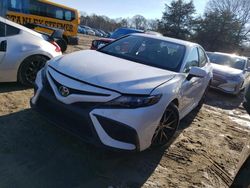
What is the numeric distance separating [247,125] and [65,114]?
456 cm

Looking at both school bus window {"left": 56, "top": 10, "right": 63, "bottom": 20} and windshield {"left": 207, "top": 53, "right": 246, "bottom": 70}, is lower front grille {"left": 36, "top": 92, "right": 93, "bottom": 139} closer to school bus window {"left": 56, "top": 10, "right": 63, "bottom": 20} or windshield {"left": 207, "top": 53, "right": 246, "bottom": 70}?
windshield {"left": 207, "top": 53, "right": 246, "bottom": 70}

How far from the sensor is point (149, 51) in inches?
173

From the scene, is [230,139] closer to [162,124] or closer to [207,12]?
[162,124]

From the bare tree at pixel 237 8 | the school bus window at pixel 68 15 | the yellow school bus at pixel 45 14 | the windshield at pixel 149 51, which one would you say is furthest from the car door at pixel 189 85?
the bare tree at pixel 237 8

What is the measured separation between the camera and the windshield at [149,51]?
4117mm

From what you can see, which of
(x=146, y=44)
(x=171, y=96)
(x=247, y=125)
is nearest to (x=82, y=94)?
(x=171, y=96)

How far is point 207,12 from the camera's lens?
42812 millimetres

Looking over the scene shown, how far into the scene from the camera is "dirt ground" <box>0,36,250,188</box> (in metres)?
2.93

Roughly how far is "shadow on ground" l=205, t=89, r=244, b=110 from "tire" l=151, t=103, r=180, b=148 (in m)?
3.91

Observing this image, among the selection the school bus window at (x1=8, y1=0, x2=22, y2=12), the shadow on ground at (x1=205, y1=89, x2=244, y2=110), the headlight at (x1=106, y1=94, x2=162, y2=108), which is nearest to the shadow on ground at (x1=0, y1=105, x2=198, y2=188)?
the headlight at (x1=106, y1=94, x2=162, y2=108)

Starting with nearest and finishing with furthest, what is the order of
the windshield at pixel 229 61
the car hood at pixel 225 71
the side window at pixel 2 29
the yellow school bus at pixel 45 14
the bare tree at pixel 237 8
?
the side window at pixel 2 29 → the car hood at pixel 225 71 → the windshield at pixel 229 61 → the yellow school bus at pixel 45 14 → the bare tree at pixel 237 8

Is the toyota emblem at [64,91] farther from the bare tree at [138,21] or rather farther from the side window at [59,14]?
the bare tree at [138,21]

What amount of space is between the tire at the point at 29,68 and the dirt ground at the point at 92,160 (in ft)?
1.49

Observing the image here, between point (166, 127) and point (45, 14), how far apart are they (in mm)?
13767
